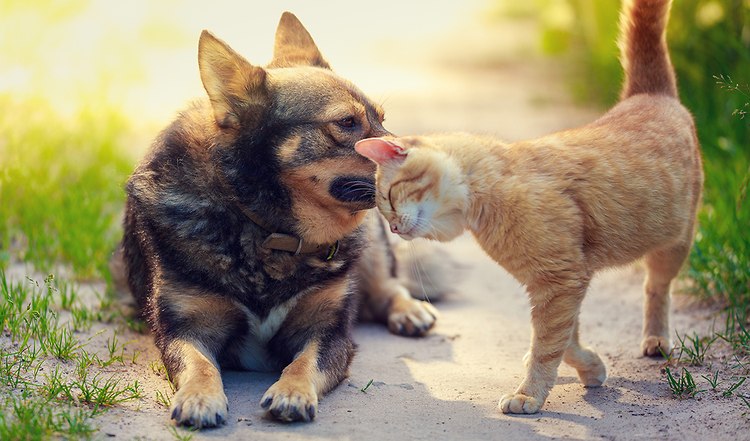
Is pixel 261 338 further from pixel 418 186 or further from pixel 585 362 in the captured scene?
pixel 585 362

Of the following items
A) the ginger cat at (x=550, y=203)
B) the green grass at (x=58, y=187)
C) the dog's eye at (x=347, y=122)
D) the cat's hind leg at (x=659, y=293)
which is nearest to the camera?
the ginger cat at (x=550, y=203)

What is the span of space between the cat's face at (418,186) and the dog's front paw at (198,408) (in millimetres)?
1077

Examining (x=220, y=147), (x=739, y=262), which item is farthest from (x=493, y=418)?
(x=739, y=262)

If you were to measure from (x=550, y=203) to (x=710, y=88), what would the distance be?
4951 mm

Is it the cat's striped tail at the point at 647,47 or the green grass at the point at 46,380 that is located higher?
the cat's striped tail at the point at 647,47

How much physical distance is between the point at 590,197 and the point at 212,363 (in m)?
1.91

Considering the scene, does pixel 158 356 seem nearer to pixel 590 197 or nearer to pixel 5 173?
pixel 590 197

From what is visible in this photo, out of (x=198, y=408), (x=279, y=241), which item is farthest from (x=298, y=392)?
(x=279, y=241)

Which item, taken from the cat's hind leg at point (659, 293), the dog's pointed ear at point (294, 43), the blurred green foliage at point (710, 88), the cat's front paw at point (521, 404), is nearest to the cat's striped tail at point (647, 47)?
the blurred green foliage at point (710, 88)

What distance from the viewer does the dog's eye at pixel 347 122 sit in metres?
3.24

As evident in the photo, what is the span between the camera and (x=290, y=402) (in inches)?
104

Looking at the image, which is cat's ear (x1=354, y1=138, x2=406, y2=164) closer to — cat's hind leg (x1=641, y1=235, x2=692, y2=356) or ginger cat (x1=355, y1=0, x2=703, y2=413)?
ginger cat (x1=355, y1=0, x2=703, y2=413)

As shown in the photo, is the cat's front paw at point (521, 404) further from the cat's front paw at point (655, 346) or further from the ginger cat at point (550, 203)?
the cat's front paw at point (655, 346)

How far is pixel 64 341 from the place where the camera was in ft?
11.0
